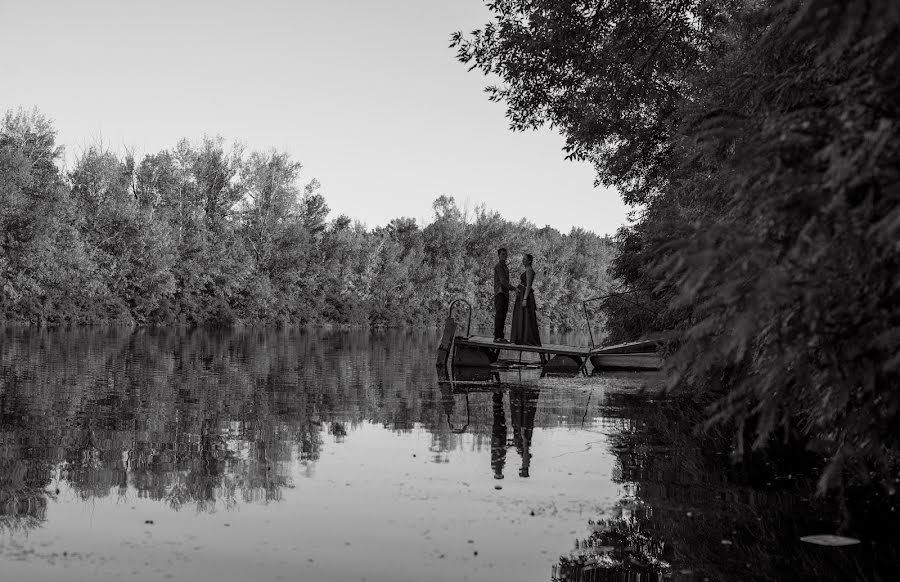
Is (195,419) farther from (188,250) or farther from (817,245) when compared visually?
(188,250)

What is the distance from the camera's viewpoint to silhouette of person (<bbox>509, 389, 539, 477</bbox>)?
9.95 m

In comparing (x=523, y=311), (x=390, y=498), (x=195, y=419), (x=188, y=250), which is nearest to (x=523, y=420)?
(x=195, y=419)

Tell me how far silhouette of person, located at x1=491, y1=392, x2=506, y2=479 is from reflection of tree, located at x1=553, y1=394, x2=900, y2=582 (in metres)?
1.15

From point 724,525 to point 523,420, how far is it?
259 inches

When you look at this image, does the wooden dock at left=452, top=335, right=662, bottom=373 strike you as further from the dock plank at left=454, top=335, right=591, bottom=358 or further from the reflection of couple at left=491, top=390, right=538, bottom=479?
the reflection of couple at left=491, top=390, right=538, bottom=479

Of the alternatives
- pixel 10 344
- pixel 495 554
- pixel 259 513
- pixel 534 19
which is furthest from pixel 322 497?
pixel 10 344

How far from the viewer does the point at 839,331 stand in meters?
3.85

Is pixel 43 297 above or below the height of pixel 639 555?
above

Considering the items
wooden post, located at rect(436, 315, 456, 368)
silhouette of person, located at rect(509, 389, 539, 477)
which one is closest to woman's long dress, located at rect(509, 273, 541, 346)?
wooden post, located at rect(436, 315, 456, 368)

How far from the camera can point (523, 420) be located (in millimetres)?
13180

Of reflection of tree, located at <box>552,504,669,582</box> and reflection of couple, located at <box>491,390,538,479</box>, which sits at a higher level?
reflection of couple, located at <box>491,390,538,479</box>

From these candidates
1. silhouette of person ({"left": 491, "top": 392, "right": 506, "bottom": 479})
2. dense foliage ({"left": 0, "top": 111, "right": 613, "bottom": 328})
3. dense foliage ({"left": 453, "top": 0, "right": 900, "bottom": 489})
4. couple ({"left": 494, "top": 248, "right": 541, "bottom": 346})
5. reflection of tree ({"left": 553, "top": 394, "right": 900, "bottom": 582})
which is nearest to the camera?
dense foliage ({"left": 453, "top": 0, "right": 900, "bottom": 489})

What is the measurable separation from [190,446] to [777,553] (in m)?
6.37

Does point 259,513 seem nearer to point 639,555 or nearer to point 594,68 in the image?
point 639,555
